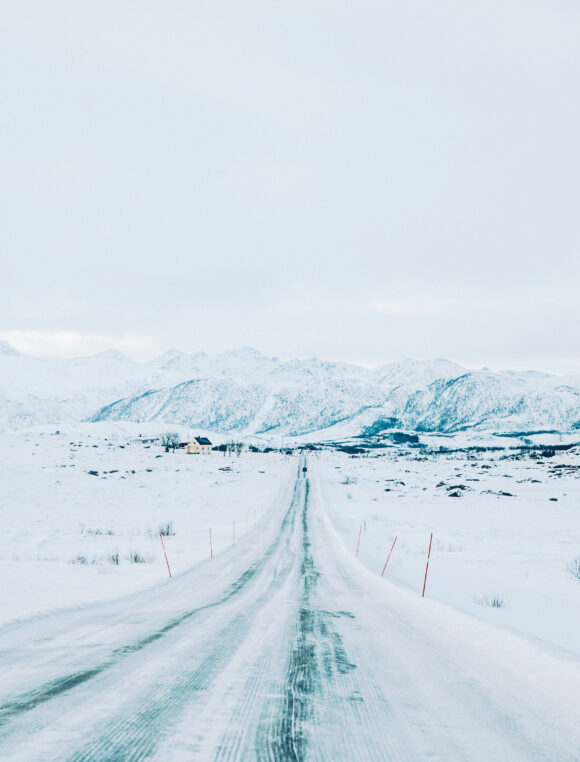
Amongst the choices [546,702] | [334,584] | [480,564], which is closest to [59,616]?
[334,584]

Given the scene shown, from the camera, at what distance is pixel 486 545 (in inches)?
717

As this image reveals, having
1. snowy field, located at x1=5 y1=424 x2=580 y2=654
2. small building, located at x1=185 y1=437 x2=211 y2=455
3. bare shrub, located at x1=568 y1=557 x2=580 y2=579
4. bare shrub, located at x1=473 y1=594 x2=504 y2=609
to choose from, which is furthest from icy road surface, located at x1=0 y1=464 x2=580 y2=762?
small building, located at x1=185 y1=437 x2=211 y2=455

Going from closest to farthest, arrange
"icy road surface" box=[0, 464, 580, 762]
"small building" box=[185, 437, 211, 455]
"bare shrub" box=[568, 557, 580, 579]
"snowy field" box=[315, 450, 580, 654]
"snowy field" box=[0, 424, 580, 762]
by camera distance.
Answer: "icy road surface" box=[0, 464, 580, 762] → "snowy field" box=[0, 424, 580, 762] → "snowy field" box=[315, 450, 580, 654] → "bare shrub" box=[568, 557, 580, 579] → "small building" box=[185, 437, 211, 455]

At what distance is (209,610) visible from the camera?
815cm

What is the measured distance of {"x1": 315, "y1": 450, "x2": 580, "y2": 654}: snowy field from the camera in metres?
9.23

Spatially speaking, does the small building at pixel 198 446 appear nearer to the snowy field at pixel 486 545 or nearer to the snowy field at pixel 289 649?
the snowy field at pixel 486 545

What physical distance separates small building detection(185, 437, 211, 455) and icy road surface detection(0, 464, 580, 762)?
280 feet

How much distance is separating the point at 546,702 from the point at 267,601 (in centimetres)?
565

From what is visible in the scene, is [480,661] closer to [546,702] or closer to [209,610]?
[546,702]

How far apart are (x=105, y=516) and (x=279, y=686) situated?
2684cm

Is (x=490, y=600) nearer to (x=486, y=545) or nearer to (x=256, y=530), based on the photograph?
(x=486, y=545)

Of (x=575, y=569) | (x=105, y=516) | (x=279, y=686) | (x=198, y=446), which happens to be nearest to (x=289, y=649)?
(x=279, y=686)

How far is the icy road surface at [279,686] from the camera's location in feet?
10.9

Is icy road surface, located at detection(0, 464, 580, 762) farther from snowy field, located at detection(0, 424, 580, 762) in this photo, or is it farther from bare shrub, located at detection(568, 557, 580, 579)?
bare shrub, located at detection(568, 557, 580, 579)
